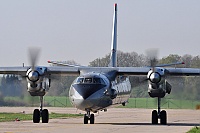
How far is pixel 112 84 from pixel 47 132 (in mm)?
9554

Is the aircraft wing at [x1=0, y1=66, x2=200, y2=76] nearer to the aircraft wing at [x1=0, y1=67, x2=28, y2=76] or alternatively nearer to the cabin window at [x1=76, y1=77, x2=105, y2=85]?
the aircraft wing at [x1=0, y1=67, x2=28, y2=76]

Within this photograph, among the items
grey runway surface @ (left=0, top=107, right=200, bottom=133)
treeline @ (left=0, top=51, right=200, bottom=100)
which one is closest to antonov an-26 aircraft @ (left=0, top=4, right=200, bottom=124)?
grey runway surface @ (left=0, top=107, right=200, bottom=133)

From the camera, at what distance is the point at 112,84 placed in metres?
37.1

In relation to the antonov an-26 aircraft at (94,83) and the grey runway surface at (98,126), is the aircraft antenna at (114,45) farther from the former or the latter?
the grey runway surface at (98,126)

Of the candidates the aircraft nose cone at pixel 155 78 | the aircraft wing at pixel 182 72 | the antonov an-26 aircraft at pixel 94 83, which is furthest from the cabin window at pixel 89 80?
the aircraft wing at pixel 182 72

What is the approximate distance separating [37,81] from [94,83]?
11.6ft

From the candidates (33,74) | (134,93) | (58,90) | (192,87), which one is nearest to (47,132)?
(33,74)

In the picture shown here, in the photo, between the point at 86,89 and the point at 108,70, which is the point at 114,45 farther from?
the point at 86,89

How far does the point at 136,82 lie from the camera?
46.0 meters

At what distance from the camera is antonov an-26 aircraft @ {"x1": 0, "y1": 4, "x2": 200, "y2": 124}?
34.5 meters

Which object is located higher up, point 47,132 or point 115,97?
point 115,97

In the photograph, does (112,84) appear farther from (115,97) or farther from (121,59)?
(121,59)

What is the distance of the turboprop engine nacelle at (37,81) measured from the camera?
3631 centimetres

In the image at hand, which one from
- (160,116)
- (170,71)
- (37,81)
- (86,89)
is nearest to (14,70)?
(37,81)
